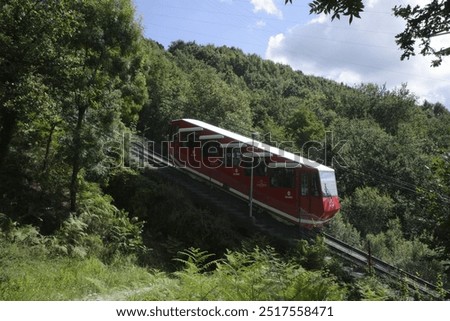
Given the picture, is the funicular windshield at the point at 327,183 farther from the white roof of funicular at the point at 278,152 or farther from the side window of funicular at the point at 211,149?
the side window of funicular at the point at 211,149

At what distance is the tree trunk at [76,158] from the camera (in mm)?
13977

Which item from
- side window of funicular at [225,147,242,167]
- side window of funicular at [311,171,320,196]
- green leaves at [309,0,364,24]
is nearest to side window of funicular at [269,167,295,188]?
side window of funicular at [311,171,320,196]

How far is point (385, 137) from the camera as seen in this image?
44.5 meters

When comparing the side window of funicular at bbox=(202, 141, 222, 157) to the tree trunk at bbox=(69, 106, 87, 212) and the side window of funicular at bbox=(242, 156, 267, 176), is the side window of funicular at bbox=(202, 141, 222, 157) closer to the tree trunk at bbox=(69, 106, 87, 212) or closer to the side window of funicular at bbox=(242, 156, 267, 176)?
the side window of funicular at bbox=(242, 156, 267, 176)

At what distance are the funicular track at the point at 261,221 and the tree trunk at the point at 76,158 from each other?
6.55m

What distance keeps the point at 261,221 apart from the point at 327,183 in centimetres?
341

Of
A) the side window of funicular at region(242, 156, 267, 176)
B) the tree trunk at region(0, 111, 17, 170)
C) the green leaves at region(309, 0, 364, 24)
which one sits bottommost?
the side window of funicular at region(242, 156, 267, 176)

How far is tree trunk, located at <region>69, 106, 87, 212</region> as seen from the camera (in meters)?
14.0

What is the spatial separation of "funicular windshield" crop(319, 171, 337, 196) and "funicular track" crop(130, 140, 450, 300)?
1.76 metres

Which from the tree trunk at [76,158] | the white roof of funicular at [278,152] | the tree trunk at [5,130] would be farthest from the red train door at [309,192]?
the tree trunk at [5,130]

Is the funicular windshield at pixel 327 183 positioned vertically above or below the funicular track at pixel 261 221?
above
